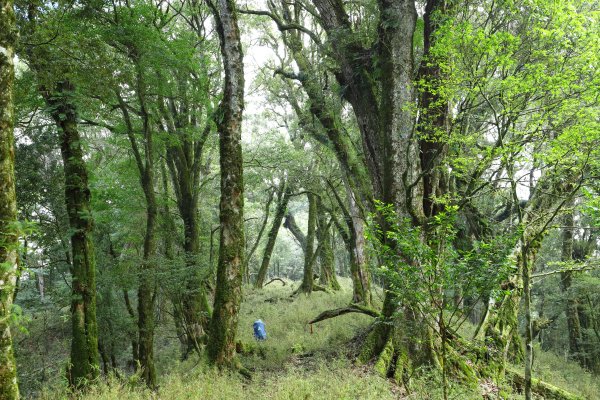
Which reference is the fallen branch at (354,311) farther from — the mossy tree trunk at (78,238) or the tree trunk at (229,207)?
the mossy tree trunk at (78,238)

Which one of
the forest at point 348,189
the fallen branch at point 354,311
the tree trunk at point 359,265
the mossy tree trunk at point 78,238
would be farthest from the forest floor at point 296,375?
the tree trunk at point 359,265

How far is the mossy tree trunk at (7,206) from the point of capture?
8.72ft

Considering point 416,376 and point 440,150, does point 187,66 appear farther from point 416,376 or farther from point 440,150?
point 416,376

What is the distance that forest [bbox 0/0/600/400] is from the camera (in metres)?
4.57

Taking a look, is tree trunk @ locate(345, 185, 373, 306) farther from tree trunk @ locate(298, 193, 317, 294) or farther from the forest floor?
tree trunk @ locate(298, 193, 317, 294)

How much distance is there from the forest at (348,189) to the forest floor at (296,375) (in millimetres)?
64

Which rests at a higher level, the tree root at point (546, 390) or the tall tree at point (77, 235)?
the tall tree at point (77, 235)

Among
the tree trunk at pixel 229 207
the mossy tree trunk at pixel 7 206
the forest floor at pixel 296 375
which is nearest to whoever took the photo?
the mossy tree trunk at pixel 7 206

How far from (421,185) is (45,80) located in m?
6.92

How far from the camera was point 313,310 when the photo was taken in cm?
1491

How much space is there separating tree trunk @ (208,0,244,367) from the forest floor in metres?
0.51

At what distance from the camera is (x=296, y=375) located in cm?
583

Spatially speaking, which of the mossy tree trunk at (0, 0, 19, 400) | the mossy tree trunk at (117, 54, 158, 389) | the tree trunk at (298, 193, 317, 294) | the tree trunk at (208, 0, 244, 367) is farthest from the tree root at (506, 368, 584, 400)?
the tree trunk at (298, 193, 317, 294)

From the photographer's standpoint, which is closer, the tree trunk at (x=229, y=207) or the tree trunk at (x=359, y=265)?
the tree trunk at (x=229, y=207)
